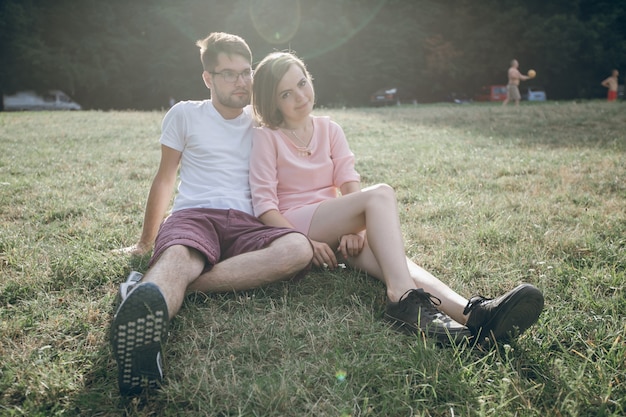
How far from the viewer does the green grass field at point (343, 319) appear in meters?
1.82

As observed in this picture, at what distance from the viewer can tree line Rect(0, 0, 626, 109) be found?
2839 cm

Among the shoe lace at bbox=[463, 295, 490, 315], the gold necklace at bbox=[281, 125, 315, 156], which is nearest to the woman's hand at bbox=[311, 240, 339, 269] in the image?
the gold necklace at bbox=[281, 125, 315, 156]

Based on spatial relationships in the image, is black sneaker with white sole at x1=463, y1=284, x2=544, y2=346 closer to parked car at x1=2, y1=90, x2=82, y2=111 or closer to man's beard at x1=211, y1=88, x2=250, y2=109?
man's beard at x1=211, y1=88, x2=250, y2=109

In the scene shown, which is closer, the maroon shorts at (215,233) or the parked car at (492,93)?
the maroon shorts at (215,233)

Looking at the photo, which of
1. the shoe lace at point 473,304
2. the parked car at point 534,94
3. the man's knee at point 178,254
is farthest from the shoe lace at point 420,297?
the parked car at point 534,94

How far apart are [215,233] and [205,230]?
71 millimetres

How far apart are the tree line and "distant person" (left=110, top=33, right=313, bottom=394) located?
25.6 metres

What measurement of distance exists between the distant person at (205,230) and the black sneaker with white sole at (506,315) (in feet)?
3.04

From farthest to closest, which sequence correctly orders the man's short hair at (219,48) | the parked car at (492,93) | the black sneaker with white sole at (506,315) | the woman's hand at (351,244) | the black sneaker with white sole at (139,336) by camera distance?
1. the parked car at (492,93)
2. the man's short hair at (219,48)
3. the woman's hand at (351,244)
4. the black sneaker with white sole at (506,315)
5. the black sneaker with white sole at (139,336)

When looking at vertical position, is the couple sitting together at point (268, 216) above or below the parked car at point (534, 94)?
above

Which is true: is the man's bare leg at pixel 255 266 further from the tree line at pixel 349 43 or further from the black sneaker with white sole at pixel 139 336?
the tree line at pixel 349 43

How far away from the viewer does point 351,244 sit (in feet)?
9.23

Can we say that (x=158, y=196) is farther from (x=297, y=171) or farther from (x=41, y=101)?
(x=41, y=101)

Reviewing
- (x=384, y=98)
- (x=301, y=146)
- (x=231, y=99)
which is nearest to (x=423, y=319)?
(x=301, y=146)
